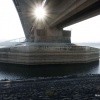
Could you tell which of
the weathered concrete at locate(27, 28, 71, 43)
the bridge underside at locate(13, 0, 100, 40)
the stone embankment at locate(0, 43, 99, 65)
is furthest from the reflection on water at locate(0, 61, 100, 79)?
the weathered concrete at locate(27, 28, 71, 43)

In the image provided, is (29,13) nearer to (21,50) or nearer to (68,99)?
(21,50)

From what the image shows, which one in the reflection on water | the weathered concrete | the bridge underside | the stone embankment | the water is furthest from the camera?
the weathered concrete

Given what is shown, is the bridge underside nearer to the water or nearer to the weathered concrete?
the weathered concrete

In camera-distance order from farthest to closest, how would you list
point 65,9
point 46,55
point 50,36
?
point 50,36 → point 46,55 → point 65,9

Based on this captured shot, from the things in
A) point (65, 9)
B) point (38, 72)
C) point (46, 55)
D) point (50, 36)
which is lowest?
point (38, 72)

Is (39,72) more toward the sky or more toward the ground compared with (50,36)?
more toward the ground

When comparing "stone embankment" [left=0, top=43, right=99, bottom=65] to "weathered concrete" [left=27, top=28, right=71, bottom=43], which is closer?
"stone embankment" [left=0, top=43, right=99, bottom=65]

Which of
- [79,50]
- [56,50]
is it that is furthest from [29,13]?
[79,50]

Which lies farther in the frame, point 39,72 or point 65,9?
point 39,72

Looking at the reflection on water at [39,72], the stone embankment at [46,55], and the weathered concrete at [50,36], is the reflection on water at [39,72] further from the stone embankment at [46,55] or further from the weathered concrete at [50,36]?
the weathered concrete at [50,36]

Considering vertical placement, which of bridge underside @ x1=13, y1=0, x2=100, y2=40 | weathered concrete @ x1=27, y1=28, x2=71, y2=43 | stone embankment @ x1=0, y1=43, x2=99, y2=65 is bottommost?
stone embankment @ x1=0, y1=43, x2=99, y2=65

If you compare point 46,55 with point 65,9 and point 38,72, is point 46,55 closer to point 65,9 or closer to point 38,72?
point 38,72

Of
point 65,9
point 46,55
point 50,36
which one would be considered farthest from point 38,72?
point 50,36

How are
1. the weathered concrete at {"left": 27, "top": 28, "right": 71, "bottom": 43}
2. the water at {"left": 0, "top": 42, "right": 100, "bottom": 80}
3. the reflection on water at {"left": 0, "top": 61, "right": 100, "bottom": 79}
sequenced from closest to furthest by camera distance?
the water at {"left": 0, "top": 42, "right": 100, "bottom": 80}, the reflection on water at {"left": 0, "top": 61, "right": 100, "bottom": 79}, the weathered concrete at {"left": 27, "top": 28, "right": 71, "bottom": 43}
